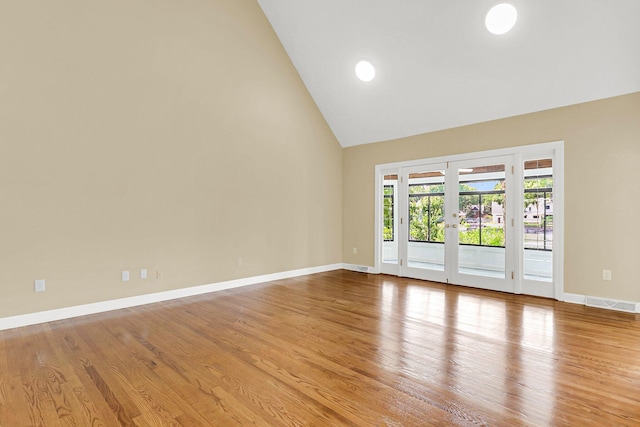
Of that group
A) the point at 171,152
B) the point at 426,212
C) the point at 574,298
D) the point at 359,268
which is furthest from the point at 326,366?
the point at 359,268

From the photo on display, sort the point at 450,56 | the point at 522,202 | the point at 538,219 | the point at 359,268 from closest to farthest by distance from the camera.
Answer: the point at 450,56 → the point at 538,219 → the point at 522,202 → the point at 359,268

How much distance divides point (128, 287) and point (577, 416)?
14.8 ft

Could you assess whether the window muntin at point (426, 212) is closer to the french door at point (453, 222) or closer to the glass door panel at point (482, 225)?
the french door at point (453, 222)

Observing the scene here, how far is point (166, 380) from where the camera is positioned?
237 centimetres

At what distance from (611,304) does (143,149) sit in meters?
6.16

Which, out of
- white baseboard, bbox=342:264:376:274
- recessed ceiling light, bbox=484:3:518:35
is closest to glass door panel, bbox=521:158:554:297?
recessed ceiling light, bbox=484:3:518:35

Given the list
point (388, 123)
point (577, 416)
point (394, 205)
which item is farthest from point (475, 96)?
point (577, 416)

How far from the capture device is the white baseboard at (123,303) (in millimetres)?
3535

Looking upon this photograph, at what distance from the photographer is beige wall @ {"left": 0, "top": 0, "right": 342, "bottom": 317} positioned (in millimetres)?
3555

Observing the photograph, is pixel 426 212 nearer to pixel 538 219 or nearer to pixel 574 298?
pixel 538 219

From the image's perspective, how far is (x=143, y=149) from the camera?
173 inches

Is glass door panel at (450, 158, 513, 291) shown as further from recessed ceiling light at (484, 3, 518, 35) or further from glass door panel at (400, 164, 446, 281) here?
recessed ceiling light at (484, 3, 518, 35)

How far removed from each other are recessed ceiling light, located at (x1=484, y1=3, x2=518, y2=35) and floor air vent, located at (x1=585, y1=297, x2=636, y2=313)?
350 cm

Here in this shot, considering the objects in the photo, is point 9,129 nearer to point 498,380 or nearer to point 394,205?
point 498,380
